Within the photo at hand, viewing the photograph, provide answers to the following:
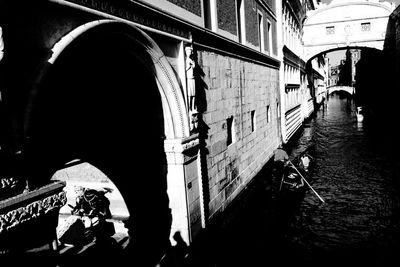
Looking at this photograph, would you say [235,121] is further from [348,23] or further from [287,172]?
[348,23]

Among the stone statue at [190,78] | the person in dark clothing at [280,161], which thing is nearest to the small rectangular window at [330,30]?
the person in dark clothing at [280,161]

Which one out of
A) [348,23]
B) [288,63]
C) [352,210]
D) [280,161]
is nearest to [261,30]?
[280,161]

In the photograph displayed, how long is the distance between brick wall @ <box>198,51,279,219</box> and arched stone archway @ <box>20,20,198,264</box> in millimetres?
1456

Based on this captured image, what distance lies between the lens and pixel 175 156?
6582 mm

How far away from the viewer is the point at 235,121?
10.0 meters

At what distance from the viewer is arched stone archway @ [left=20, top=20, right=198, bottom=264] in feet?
19.7

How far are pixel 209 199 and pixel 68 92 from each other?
13.5 feet

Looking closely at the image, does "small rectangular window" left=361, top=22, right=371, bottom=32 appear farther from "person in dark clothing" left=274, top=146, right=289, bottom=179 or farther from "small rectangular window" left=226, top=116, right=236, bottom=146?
"small rectangular window" left=226, top=116, right=236, bottom=146

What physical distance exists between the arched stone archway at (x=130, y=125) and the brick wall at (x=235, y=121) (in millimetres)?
1456

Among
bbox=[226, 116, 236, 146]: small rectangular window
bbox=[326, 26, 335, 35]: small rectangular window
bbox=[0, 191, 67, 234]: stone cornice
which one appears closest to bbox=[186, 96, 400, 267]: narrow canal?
bbox=[226, 116, 236, 146]: small rectangular window

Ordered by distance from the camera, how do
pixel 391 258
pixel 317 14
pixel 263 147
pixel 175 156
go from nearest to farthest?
pixel 175 156, pixel 391 258, pixel 263 147, pixel 317 14

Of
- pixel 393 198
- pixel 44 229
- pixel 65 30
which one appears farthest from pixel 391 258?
pixel 65 30

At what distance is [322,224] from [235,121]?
149 inches

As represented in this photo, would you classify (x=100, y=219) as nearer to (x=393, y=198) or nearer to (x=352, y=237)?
(x=352, y=237)
